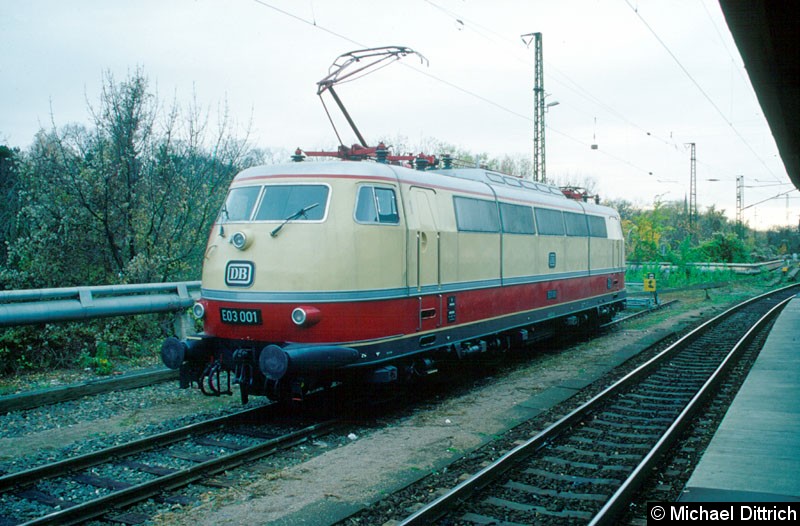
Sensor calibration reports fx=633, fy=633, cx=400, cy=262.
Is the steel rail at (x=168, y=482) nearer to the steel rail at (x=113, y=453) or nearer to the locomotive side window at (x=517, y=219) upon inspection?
the steel rail at (x=113, y=453)

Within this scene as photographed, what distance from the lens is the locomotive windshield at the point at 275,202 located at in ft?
26.5

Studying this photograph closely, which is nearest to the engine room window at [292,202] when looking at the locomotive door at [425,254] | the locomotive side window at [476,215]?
the locomotive door at [425,254]

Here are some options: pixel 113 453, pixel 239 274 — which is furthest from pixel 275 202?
pixel 113 453

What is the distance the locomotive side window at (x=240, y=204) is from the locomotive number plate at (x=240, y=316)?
4.11 ft

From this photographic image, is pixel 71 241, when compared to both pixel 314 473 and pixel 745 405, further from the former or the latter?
pixel 745 405

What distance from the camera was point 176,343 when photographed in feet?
27.1

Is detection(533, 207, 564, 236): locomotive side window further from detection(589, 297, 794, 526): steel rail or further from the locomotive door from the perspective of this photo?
the locomotive door

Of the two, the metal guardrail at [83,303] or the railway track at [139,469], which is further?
the metal guardrail at [83,303]

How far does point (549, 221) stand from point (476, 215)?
3634 mm

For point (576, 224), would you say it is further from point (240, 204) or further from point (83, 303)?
point (83, 303)

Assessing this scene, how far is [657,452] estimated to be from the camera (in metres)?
6.85

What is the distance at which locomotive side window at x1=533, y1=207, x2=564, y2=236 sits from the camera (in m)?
13.1

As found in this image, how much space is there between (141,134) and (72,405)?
287 inches

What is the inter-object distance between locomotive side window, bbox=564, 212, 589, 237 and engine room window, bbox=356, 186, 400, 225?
7.21 meters
